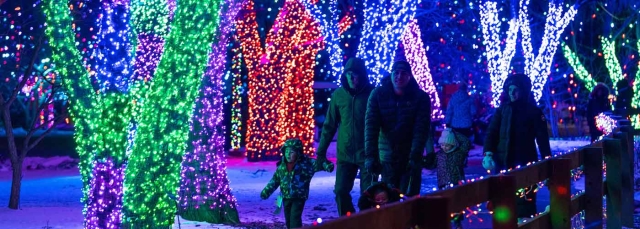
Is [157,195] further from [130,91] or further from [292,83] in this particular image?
[292,83]

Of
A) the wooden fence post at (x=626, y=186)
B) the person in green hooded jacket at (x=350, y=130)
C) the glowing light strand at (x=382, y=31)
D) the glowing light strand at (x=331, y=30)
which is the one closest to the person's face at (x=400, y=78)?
the person in green hooded jacket at (x=350, y=130)

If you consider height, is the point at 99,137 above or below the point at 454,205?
above

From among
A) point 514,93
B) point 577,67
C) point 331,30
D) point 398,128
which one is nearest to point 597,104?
point 331,30

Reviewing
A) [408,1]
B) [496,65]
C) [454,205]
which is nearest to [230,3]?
[454,205]

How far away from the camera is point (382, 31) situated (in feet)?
64.6

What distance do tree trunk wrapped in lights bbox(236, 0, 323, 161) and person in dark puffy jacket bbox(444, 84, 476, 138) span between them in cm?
327

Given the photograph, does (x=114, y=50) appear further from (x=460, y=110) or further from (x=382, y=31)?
(x=460, y=110)

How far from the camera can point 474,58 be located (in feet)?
114

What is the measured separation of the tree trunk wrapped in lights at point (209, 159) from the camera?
1138 centimetres

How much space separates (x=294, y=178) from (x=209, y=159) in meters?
2.48

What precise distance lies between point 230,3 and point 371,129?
330cm

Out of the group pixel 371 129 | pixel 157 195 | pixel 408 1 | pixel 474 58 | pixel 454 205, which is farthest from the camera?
pixel 474 58

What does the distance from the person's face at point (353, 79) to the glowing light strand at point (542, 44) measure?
14272mm

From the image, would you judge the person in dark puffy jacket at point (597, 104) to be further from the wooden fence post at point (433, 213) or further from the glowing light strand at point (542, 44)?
the wooden fence post at point (433, 213)
